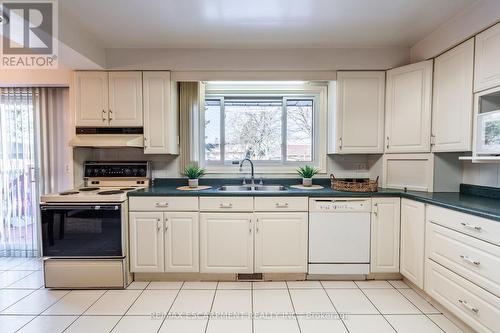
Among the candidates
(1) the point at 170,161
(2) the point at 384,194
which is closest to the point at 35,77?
(1) the point at 170,161

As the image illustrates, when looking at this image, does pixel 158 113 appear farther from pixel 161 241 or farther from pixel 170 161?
pixel 161 241

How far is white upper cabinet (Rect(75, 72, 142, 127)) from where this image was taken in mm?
2770

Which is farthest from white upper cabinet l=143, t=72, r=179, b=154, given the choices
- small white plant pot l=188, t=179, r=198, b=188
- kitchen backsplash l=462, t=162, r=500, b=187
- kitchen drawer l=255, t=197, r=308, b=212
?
kitchen backsplash l=462, t=162, r=500, b=187

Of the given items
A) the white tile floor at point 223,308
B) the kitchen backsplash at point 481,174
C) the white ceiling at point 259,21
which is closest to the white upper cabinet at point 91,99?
the white ceiling at point 259,21

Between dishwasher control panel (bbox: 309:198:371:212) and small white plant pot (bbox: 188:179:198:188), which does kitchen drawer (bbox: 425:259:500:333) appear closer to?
dishwasher control panel (bbox: 309:198:371:212)

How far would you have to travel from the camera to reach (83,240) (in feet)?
7.86

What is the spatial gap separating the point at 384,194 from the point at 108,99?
307cm

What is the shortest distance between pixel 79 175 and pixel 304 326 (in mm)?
2808

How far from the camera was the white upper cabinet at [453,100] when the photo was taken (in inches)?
82.3

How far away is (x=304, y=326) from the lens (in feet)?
6.15

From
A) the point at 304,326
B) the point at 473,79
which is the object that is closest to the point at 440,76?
the point at 473,79

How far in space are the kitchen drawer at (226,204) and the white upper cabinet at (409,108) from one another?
1.64 metres

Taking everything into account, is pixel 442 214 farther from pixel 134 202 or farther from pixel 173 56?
pixel 173 56

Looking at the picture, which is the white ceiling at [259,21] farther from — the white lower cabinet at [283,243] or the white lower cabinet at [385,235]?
the white lower cabinet at [283,243]
